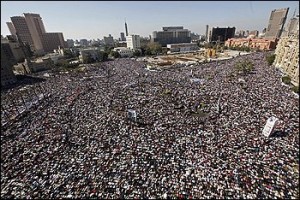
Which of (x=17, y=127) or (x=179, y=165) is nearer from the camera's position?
(x=179, y=165)

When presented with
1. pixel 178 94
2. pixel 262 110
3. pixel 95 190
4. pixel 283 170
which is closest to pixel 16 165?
pixel 95 190

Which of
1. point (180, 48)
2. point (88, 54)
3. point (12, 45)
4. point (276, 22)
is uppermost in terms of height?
point (12, 45)

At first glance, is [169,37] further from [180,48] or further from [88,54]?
[88,54]

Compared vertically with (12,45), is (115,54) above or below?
below

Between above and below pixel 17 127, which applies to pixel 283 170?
below

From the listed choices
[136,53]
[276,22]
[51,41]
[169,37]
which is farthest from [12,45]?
[276,22]

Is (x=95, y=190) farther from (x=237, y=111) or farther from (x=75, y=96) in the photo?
(x=75, y=96)

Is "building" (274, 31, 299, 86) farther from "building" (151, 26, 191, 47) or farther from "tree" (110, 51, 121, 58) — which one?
"building" (151, 26, 191, 47)
